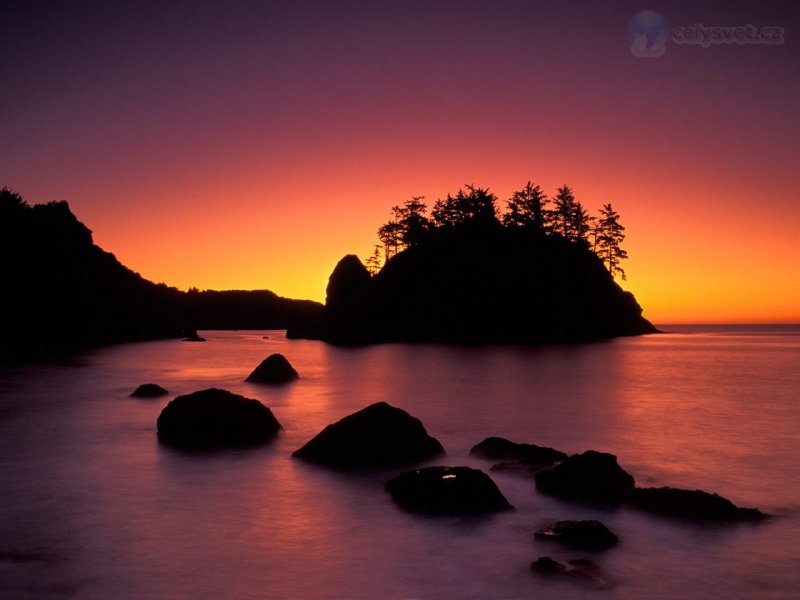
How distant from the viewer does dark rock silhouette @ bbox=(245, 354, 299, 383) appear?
30.9 meters

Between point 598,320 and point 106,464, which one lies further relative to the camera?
point 598,320

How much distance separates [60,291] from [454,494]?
71955 mm

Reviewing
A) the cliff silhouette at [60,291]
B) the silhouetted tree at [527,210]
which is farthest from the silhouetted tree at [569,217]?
the cliff silhouette at [60,291]

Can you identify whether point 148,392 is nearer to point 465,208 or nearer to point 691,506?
point 691,506

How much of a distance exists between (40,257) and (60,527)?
6617cm

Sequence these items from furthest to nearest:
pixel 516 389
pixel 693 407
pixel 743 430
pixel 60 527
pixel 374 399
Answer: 1. pixel 516 389
2. pixel 374 399
3. pixel 693 407
4. pixel 743 430
5. pixel 60 527

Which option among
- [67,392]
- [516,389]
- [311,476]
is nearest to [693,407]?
[516,389]

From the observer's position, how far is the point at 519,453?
1162cm

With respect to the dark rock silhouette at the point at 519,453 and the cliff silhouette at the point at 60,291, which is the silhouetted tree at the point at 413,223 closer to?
the cliff silhouette at the point at 60,291

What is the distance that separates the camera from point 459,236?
79.2 metres

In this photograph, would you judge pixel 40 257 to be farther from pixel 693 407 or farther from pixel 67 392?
pixel 693 407

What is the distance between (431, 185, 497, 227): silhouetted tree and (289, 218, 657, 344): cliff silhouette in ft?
18.2

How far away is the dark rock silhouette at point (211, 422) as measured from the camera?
13.6 metres

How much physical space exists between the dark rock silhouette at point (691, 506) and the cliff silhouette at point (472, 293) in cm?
6654
